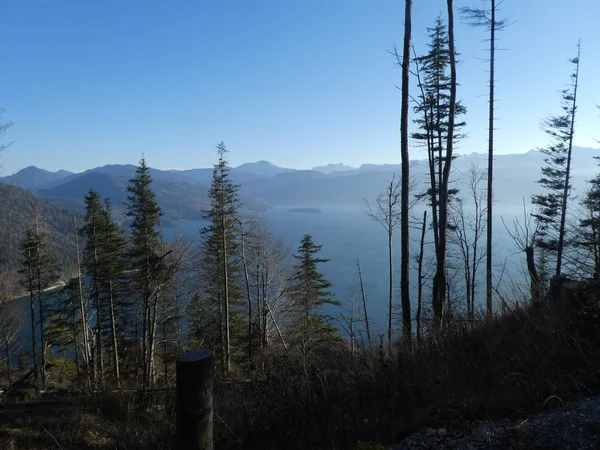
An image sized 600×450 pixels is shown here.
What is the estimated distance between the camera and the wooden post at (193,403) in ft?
5.11

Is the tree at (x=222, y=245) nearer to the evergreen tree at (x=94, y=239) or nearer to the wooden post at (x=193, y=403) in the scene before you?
the evergreen tree at (x=94, y=239)

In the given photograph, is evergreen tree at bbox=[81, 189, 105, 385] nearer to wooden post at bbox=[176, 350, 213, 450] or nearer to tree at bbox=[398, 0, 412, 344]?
tree at bbox=[398, 0, 412, 344]

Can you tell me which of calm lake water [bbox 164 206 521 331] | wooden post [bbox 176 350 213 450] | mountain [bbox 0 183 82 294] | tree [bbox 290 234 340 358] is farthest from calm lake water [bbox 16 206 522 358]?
wooden post [bbox 176 350 213 450]

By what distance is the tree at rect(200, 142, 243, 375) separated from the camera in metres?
17.0

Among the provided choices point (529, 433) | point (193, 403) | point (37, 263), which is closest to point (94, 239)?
point (37, 263)

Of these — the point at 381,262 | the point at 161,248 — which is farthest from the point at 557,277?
the point at 381,262

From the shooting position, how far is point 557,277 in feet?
16.4

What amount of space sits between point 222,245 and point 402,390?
1498cm

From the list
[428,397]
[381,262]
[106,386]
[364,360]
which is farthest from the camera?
[381,262]

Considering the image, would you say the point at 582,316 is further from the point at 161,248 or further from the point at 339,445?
the point at 161,248

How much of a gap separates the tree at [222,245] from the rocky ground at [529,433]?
14023mm

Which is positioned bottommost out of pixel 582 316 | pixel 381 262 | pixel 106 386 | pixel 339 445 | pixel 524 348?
pixel 381 262

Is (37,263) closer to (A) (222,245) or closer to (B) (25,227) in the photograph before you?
(A) (222,245)

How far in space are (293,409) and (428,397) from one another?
4.40 feet
